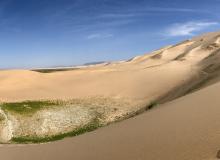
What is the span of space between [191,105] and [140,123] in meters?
1.79

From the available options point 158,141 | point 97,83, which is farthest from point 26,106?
point 158,141

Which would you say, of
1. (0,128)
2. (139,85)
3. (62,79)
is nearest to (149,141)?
(0,128)

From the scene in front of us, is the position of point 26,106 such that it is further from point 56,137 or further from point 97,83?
point 97,83

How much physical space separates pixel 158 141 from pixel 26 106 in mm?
23285

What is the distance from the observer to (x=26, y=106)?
29859 millimetres

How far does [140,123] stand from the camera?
10.7 meters

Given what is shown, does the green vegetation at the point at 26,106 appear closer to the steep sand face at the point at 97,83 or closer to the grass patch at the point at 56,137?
the steep sand face at the point at 97,83

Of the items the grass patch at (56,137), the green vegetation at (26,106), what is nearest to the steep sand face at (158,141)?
the grass patch at (56,137)

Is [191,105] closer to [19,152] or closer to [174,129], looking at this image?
[174,129]

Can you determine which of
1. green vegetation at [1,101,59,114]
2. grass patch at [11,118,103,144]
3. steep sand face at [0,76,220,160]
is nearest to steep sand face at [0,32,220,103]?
green vegetation at [1,101,59,114]

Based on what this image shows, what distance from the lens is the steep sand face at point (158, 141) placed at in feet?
22.9

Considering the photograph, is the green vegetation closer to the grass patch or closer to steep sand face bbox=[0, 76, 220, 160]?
the grass patch

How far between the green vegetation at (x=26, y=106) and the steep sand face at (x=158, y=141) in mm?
17455

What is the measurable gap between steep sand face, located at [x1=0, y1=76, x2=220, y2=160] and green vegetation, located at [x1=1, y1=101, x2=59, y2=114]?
17455 millimetres
